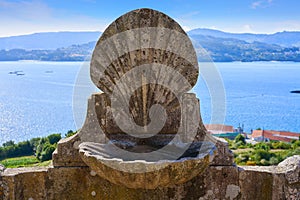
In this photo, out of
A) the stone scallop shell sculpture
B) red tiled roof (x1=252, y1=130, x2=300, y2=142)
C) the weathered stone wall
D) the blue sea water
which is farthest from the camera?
the blue sea water

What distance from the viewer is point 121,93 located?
3.50 m

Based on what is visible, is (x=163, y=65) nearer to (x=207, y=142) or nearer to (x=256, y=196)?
(x=207, y=142)

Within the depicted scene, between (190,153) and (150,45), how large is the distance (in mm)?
1071

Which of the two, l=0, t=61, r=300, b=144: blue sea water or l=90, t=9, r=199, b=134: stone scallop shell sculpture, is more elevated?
l=90, t=9, r=199, b=134: stone scallop shell sculpture

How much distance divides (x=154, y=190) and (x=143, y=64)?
1.24 metres

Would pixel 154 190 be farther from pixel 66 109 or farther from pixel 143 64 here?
pixel 66 109

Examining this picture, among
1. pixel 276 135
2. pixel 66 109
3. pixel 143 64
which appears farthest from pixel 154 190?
pixel 66 109

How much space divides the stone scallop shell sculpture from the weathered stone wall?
690 millimetres

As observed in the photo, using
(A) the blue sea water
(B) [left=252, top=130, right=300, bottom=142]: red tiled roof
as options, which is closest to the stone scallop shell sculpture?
(A) the blue sea water

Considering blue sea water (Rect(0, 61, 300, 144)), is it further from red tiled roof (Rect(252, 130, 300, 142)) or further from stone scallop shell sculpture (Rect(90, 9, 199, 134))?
stone scallop shell sculpture (Rect(90, 9, 199, 134))

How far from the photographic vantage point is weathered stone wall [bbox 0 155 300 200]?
11.6 feet

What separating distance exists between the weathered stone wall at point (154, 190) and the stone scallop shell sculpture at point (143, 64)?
2.26ft

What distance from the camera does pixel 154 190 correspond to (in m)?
3.56

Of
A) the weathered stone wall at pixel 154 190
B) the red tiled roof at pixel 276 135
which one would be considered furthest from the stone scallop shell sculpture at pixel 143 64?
the red tiled roof at pixel 276 135
